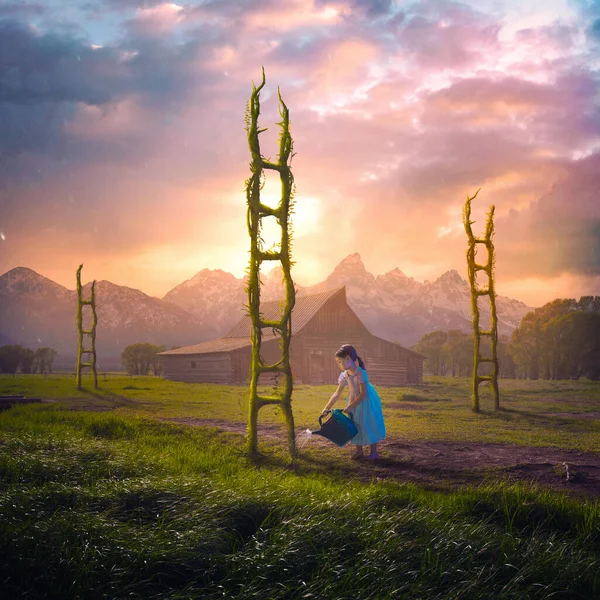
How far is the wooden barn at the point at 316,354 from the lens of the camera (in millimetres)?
38906

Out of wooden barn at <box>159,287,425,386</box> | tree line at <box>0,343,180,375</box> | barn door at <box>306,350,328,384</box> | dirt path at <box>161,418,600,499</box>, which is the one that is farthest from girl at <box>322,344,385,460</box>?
tree line at <box>0,343,180,375</box>

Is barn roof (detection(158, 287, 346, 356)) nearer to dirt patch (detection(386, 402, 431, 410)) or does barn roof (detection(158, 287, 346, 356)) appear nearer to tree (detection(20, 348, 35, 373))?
dirt patch (detection(386, 402, 431, 410))

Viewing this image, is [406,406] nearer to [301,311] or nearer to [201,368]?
[301,311]

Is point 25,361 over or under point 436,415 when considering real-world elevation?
over

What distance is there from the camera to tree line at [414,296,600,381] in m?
50.2

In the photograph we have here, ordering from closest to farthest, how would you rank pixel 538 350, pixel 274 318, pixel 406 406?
1. pixel 406 406
2. pixel 274 318
3. pixel 538 350

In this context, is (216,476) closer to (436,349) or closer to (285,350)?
(285,350)

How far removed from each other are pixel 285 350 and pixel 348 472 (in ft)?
8.81

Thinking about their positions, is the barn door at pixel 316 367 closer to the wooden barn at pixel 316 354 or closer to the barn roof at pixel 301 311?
the wooden barn at pixel 316 354

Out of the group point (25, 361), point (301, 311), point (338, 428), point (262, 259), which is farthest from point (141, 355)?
point (338, 428)

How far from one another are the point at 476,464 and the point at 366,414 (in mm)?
2329

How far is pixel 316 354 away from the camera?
132 ft

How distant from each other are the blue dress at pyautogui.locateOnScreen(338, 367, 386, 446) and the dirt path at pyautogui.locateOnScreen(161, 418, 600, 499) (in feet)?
1.53

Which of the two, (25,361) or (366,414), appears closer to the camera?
(366,414)
